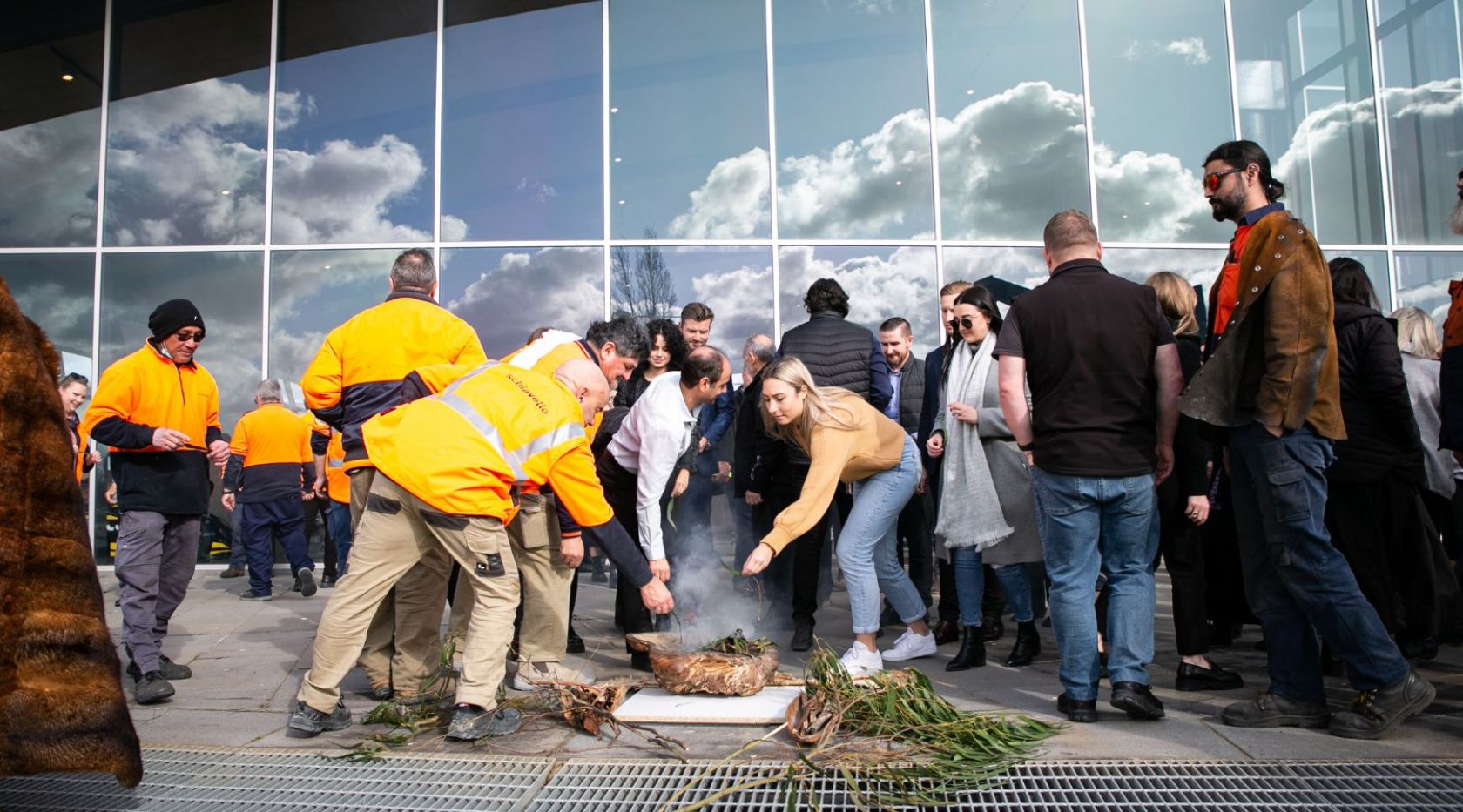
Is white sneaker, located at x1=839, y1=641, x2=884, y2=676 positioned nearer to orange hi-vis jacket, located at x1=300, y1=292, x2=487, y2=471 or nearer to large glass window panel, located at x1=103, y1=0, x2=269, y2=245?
orange hi-vis jacket, located at x1=300, y1=292, x2=487, y2=471

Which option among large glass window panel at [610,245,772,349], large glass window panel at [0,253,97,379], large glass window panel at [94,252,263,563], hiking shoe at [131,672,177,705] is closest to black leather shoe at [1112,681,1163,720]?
hiking shoe at [131,672,177,705]

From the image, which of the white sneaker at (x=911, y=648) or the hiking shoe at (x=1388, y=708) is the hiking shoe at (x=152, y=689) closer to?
the white sneaker at (x=911, y=648)

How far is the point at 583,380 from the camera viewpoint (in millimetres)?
4125

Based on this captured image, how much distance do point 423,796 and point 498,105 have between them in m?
8.68

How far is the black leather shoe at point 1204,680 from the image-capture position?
4414 millimetres

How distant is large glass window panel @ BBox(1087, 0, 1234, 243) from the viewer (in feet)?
34.3

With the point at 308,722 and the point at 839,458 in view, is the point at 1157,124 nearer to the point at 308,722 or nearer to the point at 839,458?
the point at 839,458

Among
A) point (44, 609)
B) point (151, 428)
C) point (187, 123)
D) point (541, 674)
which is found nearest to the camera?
point (44, 609)

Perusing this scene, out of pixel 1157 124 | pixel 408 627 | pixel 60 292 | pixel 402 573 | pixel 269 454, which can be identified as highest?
pixel 1157 124

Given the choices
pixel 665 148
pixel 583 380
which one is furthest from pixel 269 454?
pixel 583 380

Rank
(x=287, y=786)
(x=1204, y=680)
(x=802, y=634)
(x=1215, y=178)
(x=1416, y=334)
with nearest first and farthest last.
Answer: (x=287, y=786), (x=1215, y=178), (x=1204, y=680), (x=1416, y=334), (x=802, y=634)

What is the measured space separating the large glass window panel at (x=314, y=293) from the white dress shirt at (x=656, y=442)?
19.9 ft

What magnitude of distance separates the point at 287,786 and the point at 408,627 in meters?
1.25

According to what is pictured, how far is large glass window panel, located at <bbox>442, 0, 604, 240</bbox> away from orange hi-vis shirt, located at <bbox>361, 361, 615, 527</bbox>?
6658mm
